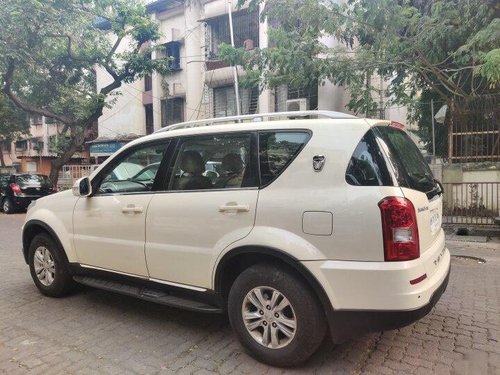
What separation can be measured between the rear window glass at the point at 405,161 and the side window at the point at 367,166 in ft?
0.27

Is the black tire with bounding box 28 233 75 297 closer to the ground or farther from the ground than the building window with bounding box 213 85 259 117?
closer to the ground

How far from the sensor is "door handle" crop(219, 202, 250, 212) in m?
3.17

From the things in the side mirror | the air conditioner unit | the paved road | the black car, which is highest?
the air conditioner unit

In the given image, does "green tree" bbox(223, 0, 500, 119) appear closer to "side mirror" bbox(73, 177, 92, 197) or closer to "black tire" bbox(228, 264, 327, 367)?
"side mirror" bbox(73, 177, 92, 197)

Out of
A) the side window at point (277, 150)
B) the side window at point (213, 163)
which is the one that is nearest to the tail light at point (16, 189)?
the side window at point (213, 163)

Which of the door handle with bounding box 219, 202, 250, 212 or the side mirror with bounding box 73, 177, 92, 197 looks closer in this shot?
the door handle with bounding box 219, 202, 250, 212

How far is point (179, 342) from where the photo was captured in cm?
359

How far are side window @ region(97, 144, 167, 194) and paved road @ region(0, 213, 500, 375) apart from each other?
124cm

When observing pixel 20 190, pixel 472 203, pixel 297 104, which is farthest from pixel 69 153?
pixel 472 203

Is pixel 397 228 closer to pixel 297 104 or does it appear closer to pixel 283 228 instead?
pixel 283 228

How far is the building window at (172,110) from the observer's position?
19.8 m

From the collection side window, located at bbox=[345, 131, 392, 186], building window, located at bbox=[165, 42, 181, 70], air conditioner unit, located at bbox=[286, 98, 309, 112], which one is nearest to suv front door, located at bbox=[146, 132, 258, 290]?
side window, located at bbox=[345, 131, 392, 186]

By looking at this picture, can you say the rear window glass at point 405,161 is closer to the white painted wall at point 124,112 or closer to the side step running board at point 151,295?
the side step running board at point 151,295

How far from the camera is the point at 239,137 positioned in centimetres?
343
